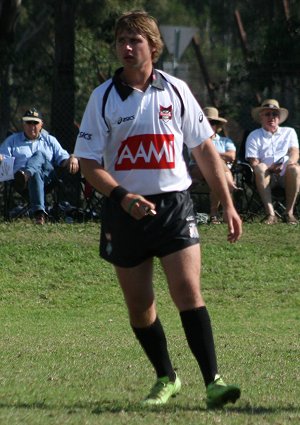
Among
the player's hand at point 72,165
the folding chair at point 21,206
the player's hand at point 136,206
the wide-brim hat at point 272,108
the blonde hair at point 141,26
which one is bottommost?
Result: the folding chair at point 21,206

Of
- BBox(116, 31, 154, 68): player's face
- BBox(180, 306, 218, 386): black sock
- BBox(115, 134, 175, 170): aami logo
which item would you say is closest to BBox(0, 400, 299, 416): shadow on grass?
BBox(180, 306, 218, 386): black sock

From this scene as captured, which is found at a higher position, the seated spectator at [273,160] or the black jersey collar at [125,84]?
the black jersey collar at [125,84]

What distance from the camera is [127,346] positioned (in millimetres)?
8984

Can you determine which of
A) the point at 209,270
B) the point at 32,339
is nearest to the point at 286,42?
the point at 209,270

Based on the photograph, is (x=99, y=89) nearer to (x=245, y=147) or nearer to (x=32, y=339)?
(x=32, y=339)

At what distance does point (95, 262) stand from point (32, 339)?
3645 mm

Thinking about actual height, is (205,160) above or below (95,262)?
above

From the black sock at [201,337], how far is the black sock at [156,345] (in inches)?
→ 9.9

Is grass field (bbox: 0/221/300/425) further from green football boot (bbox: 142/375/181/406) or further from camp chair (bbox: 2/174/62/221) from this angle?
camp chair (bbox: 2/174/62/221)

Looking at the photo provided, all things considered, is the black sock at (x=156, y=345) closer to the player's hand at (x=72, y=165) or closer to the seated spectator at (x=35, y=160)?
the seated spectator at (x=35, y=160)

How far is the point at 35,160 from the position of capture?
48.1 feet

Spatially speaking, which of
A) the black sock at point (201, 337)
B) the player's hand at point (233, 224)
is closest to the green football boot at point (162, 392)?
the black sock at point (201, 337)

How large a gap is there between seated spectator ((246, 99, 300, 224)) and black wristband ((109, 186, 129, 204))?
30.6ft

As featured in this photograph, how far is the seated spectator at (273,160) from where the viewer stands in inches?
592
